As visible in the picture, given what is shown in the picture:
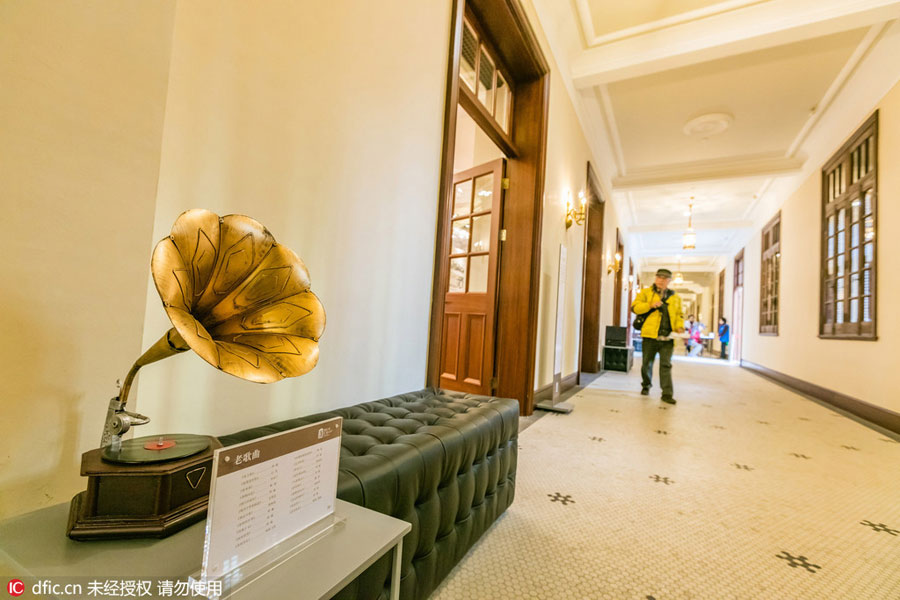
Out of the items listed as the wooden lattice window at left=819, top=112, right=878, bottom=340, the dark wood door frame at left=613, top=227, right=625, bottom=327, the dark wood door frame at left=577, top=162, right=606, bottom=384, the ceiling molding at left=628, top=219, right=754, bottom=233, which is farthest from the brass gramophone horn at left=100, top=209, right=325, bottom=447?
the ceiling molding at left=628, top=219, right=754, bottom=233

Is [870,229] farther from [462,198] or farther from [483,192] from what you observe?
[462,198]

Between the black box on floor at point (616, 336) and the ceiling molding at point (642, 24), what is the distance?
4879 mm

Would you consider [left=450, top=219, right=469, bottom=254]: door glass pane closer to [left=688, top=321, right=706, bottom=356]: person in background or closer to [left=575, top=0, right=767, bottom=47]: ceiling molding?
[left=575, top=0, right=767, bottom=47]: ceiling molding

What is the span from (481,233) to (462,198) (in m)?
0.44

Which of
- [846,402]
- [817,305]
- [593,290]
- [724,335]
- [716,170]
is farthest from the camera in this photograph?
[724,335]

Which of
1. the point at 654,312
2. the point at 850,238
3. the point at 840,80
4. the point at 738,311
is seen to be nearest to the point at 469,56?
the point at 654,312

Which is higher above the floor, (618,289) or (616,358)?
(618,289)

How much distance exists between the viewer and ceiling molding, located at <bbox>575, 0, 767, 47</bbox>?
3418mm

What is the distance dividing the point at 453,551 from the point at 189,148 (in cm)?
136

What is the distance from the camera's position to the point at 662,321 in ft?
14.6

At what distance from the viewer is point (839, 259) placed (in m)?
4.85

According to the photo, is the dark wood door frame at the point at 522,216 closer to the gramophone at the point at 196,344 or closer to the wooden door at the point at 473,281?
the wooden door at the point at 473,281

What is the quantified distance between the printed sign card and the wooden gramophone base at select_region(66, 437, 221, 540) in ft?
0.51

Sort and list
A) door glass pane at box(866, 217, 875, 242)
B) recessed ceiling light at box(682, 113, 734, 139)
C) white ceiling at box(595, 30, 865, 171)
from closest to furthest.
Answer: white ceiling at box(595, 30, 865, 171) → door glass pane at box(866, 217, 875, 242) → recessed ceiling light at box(682, 113, 734, 139)
